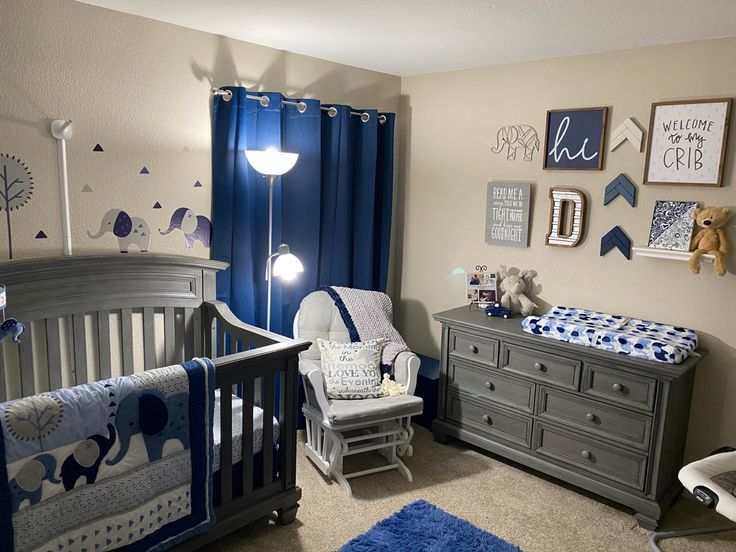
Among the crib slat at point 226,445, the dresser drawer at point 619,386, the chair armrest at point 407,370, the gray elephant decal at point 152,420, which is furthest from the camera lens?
the chair armrest at point 407,370

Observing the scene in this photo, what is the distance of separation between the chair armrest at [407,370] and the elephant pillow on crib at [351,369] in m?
0.11

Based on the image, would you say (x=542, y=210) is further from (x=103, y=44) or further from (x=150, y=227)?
(x=103, y=44)

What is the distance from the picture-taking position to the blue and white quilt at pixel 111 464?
67.9 inches

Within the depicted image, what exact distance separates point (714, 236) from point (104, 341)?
2881mm

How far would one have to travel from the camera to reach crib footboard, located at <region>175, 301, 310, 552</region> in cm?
232

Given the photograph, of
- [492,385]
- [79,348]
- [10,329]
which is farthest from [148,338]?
[492,385]

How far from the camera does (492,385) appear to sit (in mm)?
3193

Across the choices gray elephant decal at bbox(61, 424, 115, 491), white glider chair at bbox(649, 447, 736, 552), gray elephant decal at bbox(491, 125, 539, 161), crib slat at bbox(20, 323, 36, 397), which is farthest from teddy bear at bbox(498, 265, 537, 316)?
crib slat at bbox(20, 323, 36, 397)

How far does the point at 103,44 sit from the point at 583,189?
2502 millimetres

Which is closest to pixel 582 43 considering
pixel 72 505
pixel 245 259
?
pixel 245 259

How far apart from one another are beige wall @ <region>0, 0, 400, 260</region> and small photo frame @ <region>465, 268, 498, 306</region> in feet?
5.35

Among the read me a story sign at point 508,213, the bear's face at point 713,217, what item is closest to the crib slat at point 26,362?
the read me a story sign at point 508,213

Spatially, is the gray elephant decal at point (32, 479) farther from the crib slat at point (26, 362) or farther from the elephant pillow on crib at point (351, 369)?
the elephant pillow on crib at point (351, 369)

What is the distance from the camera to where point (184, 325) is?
3025 millimetres
